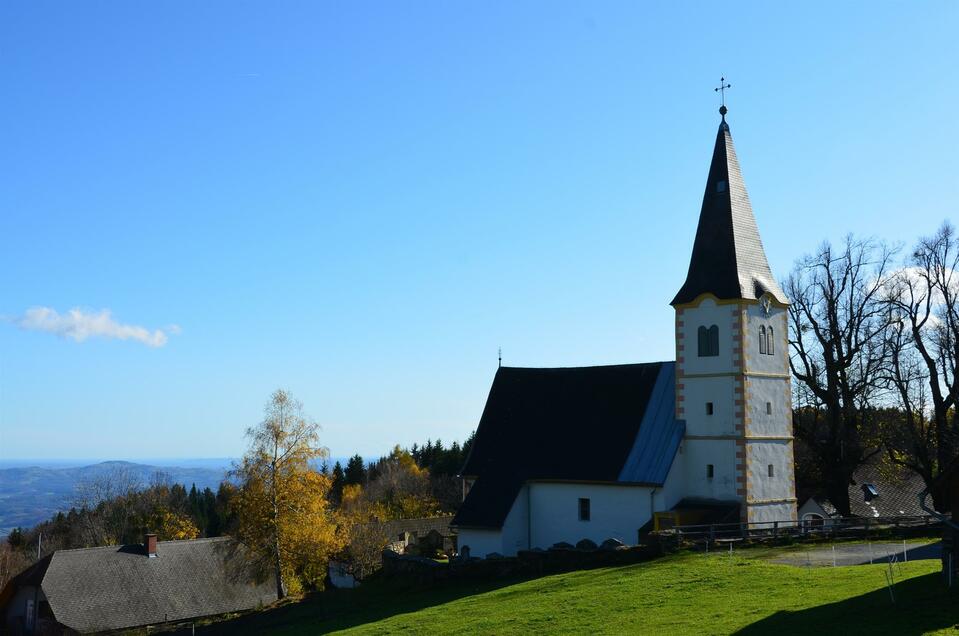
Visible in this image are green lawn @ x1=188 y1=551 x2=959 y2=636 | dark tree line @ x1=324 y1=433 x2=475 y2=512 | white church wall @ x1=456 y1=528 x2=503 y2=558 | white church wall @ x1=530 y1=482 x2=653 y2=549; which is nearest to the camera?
green lawn @ x1=188 y1=551 x2=959 y2=636

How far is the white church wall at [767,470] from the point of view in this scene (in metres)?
34.2

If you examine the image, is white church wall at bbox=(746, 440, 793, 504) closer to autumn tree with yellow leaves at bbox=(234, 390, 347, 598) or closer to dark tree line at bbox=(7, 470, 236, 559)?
autumn tree with yellow leaves at bbox=(234, 390, 347, 598)

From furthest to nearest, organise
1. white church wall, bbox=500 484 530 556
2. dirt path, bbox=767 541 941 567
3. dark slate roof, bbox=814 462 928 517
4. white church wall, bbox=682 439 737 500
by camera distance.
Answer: dark slate roof, bbox=814 462 928 517
white church wall, bbox=500 484 530 556
white church wall, bbox=682 439 737 500
dirt path, bbox=767 541 941 567

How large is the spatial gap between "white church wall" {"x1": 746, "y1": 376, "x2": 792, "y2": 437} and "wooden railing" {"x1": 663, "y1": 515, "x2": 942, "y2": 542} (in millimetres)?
3675

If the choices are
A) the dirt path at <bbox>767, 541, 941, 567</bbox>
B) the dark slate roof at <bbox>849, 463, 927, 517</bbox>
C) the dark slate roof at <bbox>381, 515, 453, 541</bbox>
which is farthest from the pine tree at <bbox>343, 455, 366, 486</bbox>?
the dirt path at <bbox>767, 541, 941, 567</bbox>

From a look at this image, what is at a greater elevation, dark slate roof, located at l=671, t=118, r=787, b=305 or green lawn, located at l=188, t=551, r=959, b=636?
dark slate roof, located at l=671, t=118, r=787, b=305

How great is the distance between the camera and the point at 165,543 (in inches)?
1917

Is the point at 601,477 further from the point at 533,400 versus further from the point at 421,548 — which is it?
the point at 421,548

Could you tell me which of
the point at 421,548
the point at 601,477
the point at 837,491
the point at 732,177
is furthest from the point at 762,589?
the point at 421,548

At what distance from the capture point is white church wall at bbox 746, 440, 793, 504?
34.2 m

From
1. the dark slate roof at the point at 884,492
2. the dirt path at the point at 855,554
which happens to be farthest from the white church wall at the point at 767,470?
the dark slate roof at the point at 884,492

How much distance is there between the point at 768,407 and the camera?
35.4 metres

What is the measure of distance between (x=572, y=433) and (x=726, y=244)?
1011 cm

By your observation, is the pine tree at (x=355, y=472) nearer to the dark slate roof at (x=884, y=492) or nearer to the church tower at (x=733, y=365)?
the dark slate roof at (x=884, y=492)
